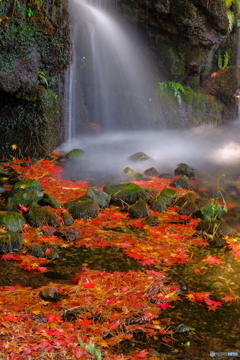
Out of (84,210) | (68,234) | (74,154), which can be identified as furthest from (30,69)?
(68,234)

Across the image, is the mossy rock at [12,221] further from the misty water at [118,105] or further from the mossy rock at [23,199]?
the misty water at [118,105]

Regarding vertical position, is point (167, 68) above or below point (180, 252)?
above

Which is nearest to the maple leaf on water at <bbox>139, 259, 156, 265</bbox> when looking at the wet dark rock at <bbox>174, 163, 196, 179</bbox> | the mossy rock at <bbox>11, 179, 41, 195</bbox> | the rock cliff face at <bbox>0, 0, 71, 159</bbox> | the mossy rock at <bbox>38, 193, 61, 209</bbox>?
the mossy rock at <bbox>38, 193, 61, 209</bbox>

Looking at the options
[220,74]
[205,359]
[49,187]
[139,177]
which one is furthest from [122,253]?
[220,74]

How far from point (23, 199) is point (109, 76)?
7.95 meters

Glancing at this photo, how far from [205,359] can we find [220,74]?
1336 cm

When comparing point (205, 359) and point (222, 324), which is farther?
point (222, 324)

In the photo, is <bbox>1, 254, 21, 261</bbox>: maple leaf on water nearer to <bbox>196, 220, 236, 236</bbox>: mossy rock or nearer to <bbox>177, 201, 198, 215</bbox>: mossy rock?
<bbox>196, 220, 236, 236</bbox>: mossy rock

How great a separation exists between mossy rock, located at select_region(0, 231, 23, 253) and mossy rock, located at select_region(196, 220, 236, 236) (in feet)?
8.39

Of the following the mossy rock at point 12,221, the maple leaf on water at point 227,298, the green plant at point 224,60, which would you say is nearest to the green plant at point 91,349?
the maple leaf on water at point 227,298

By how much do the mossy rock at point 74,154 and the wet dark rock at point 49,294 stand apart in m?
6.02

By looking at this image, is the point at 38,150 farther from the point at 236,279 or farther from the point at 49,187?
the point at 236,279

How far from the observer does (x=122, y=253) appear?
527 centimetres

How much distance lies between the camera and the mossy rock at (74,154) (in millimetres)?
9914
